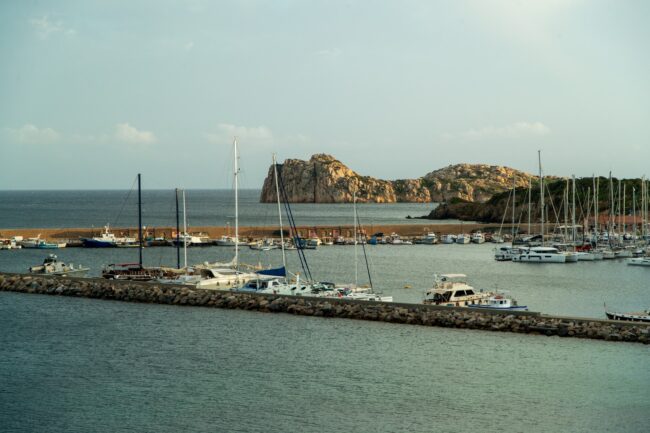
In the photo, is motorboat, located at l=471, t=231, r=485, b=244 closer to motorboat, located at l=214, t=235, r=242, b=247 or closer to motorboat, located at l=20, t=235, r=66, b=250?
motorboat, located at l=214, t=235, r=242, b=247

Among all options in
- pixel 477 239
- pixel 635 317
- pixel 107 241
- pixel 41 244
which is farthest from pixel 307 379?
pixel 477 239

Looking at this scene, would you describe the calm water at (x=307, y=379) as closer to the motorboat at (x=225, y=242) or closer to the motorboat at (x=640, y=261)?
the motorboat at (x=640, y=261)

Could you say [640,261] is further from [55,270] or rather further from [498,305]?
[55,270]

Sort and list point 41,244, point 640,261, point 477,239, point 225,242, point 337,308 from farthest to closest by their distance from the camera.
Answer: point 477,239
point 225,242
point 41,244
point 640,261
point 337,308

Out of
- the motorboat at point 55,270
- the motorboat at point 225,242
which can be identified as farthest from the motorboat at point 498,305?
the motorboat at point 225,242

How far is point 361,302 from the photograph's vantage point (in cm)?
3725

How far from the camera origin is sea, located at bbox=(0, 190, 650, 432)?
22.8m

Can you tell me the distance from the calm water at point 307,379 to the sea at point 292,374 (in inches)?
2.2

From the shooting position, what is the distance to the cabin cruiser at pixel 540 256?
222 ft

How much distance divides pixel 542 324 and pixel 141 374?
15.0 metres

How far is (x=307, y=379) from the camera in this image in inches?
1053

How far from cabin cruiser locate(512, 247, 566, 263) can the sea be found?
25430mm

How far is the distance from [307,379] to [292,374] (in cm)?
82

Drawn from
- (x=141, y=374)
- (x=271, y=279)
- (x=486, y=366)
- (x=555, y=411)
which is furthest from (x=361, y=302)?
(x=555, y=411)
